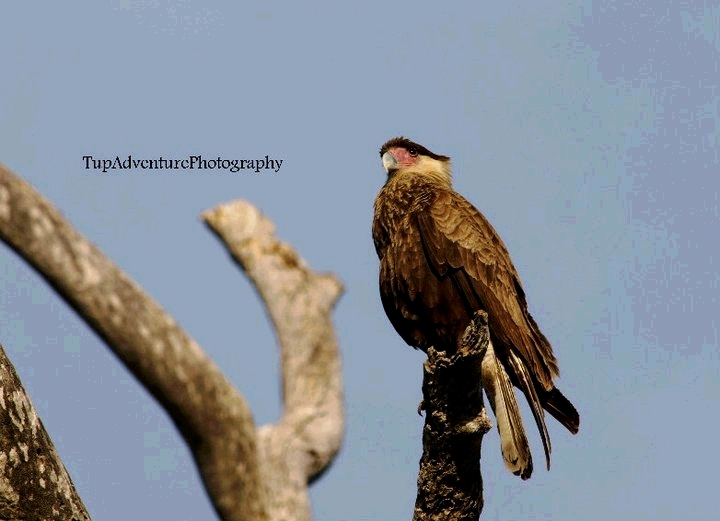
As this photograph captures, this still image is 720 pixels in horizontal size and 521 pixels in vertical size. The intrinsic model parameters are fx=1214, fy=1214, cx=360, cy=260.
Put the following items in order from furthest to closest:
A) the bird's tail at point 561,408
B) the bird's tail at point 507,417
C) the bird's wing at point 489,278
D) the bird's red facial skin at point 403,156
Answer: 1. the bird's red facial skin at point 403,156
2. the bird's wing at point 489,278
3. the bird's tail at point 561,408
4. the bird's tail at point 507,417

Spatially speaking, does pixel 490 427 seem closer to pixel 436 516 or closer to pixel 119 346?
pixel 436 516

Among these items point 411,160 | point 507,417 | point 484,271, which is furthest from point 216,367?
point 411,160

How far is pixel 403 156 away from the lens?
29.5 ft

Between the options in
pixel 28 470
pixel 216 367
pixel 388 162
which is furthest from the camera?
pixel 388 162

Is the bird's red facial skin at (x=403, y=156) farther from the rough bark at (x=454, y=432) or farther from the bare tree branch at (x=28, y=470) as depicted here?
the bare tree branch at (x=28, y=470)

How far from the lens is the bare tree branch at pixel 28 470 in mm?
5070

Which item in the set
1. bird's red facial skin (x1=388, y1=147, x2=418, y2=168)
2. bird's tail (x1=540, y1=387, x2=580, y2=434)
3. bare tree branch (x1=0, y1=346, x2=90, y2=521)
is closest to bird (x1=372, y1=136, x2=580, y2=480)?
bird's tail (x1=540, y1=387, x2=580, y2=434)

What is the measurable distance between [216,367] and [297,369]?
0.24m

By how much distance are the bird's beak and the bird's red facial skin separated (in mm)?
45

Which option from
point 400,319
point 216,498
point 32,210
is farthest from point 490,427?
point 32,210

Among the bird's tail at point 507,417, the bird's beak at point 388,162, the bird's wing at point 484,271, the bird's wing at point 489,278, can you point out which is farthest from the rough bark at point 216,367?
the bird's beak at point 388,162

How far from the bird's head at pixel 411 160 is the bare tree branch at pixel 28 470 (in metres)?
4.04

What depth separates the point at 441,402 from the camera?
5664mm

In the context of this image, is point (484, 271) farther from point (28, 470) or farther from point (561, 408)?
point (28, 470)
